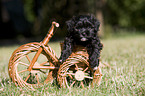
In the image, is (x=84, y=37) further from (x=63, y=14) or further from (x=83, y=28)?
(x=63, y=14)

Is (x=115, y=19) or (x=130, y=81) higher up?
(x=115, y=19)

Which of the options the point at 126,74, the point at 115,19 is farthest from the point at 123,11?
the point at 126,74

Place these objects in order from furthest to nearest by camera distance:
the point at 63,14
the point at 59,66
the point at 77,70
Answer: the point at 63,14 < the point at 59,66 < the point at 77,70

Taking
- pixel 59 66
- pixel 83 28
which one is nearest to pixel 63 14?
pixel 59 66

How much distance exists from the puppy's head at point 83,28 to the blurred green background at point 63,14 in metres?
2.38

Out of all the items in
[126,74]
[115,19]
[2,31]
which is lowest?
[126,74]

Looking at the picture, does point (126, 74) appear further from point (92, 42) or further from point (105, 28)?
point (105, 28)

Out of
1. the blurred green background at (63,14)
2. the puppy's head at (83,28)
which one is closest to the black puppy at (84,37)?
the puppy's head at (83,28)

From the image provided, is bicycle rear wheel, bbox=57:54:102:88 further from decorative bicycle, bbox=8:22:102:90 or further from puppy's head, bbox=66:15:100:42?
puppy's head, bbox=66:15:100:42

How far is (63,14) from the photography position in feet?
43.1

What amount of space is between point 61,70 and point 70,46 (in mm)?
368

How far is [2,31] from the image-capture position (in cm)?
1841

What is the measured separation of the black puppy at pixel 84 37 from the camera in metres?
2.19

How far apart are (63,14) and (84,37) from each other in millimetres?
11312
